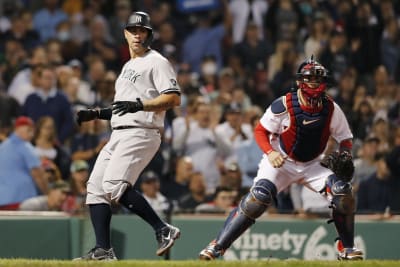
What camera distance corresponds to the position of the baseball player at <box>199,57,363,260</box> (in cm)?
1145

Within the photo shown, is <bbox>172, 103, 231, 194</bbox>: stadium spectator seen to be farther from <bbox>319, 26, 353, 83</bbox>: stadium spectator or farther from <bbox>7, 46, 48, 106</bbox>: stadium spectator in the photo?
<bbox>319, 26, 353, 83</bbox>: stadium spectator

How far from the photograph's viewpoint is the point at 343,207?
452 inches

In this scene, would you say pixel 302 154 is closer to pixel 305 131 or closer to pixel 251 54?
pixel 305 131

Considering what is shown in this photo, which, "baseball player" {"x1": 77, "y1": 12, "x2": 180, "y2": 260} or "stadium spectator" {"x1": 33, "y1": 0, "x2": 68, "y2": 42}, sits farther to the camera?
"stadium spectator" {"x1": 33, "y1": 0, "x2": 68, "y2": 42}

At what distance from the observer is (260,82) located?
64.4 feet

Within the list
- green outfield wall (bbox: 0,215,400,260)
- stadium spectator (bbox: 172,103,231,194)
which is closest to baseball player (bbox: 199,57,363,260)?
green outfield wall (bbox: 0,215,400,260)

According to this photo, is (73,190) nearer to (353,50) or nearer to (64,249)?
(64,249)

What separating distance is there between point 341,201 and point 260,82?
8.28 meters

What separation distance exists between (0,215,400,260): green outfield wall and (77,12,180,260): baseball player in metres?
2.67

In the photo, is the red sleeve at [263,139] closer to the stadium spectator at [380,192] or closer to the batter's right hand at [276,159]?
the batter's right hand at [276,159]

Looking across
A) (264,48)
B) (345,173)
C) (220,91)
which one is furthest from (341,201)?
(264,48)

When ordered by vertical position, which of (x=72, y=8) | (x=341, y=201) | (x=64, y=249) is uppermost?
(x=72, y=8)

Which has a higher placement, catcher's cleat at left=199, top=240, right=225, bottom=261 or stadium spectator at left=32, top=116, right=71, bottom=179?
stadium spectator at left=32, top=116, right=71, bottom=179

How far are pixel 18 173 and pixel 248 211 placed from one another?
15.2 ft
